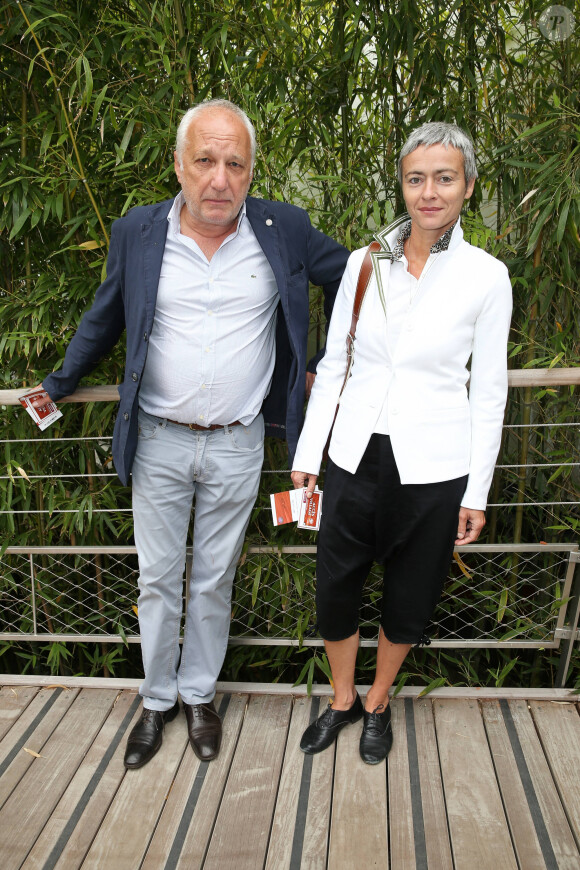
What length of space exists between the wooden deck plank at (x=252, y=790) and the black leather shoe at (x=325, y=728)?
0.09 meters

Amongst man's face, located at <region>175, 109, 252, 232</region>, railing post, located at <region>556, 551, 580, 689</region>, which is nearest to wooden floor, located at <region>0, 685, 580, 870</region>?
railing post, located at <region>556, 551, 580, 689</region>

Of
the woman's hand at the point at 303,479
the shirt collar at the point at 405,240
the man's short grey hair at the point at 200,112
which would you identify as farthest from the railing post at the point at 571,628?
the man's short grey hair at the point at 200,112

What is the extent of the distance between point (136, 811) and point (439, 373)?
4.72 feet

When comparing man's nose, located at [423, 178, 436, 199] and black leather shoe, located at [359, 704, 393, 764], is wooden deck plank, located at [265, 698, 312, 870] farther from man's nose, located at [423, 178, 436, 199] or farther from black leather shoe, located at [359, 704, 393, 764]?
man's nose, located at [423, 178, 436, 199]

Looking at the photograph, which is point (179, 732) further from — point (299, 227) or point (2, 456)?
point (299, 227)

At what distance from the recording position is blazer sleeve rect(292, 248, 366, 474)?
1.92m

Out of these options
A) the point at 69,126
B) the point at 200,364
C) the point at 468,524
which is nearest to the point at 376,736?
the point at 468,524

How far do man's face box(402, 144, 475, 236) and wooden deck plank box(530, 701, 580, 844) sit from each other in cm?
159

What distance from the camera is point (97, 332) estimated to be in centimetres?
208

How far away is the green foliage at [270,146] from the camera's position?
217 centimetres

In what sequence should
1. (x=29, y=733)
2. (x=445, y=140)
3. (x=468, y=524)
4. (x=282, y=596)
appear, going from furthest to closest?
(x=282, y=596), (x=29, y=733), (x=468, y=524), (x=445, y=140)

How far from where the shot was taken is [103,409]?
2.43 meters

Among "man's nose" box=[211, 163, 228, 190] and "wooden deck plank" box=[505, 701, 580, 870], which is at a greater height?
"man's nose" box=[211, 163, 228, 190]

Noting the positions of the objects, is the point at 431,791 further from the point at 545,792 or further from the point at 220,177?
the point at 220,177
